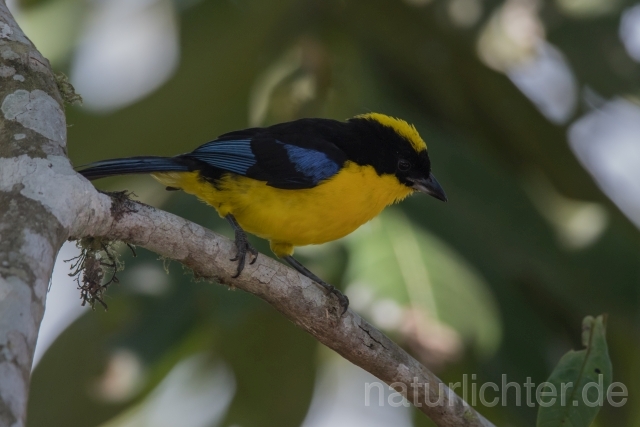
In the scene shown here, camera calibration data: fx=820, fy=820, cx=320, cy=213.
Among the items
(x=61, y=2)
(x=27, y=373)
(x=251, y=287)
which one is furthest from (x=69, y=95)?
(x=61, y=2)

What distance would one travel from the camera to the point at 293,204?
4.13 m

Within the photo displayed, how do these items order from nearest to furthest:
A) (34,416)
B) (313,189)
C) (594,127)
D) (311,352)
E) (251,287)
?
(251,287)
(313,189)
(34,416)
(311,352)
(594,127)

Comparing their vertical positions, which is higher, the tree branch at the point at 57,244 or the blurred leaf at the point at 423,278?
the blurred leaf at the point at 423,278

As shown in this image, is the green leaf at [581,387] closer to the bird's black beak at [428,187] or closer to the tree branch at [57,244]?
the tree branch at [57,244]

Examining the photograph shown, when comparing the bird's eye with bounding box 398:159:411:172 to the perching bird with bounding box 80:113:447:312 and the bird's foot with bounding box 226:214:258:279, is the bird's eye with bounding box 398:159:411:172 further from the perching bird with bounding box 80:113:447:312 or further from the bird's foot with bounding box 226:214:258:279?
the bird's foot with bounding box 226:214:258:279

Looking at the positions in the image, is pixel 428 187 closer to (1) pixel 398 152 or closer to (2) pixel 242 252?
(1) pixel 398 152

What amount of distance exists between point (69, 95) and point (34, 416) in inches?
97.4

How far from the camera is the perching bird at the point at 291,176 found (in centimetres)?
414

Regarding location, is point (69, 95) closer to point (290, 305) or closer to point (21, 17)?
point (290, 305)

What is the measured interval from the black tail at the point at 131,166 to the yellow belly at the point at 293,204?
3.5 inches

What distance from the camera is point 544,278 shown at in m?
5.71

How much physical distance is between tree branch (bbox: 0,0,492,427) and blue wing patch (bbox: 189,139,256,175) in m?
0.91

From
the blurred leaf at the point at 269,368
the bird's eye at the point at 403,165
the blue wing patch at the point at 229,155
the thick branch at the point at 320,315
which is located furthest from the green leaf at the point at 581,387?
the blurred leaf at the point at 269,368

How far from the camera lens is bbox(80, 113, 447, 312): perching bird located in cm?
414
